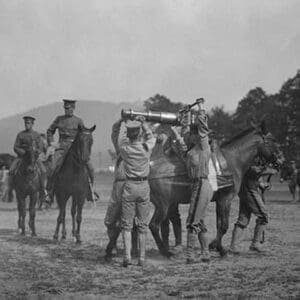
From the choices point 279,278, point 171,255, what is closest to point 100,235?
point 171,255

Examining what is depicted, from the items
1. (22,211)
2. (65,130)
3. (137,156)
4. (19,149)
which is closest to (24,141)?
(19,149)

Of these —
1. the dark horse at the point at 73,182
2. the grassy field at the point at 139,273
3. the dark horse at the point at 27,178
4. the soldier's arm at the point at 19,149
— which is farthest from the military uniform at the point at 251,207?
the soldier's arm at the point at 19,149

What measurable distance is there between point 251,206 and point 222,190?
72 centimetres

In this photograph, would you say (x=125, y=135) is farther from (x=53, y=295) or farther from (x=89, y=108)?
(x=89, y=108)

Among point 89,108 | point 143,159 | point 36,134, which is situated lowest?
point 143,159

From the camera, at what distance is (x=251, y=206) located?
1184cm

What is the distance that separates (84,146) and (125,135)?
309 cm

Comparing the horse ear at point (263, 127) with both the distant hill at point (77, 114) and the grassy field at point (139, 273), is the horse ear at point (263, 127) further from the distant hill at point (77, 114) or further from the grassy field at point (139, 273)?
the distant hill at point (77, 114)

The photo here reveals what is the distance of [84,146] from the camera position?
1366cm

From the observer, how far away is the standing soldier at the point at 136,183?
1030cm

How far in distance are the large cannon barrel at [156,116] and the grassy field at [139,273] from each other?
2.28 meters

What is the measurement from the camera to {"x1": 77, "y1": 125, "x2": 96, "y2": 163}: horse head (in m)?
13.6

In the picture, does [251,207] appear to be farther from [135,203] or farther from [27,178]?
[27,178]

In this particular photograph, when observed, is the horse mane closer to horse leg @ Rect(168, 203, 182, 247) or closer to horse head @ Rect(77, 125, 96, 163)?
horse leg @ Rect(168, 203, 182, 247)
